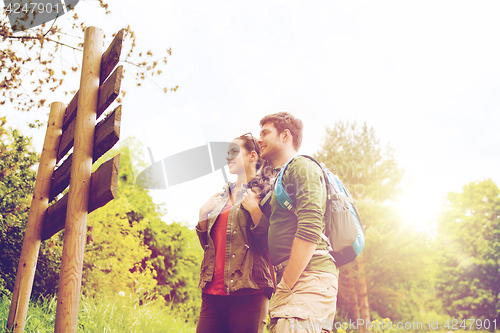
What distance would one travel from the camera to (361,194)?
22828 mm

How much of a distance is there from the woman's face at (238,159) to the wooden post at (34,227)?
5.03 ft

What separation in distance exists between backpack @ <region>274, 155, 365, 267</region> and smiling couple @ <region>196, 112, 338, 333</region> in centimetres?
5

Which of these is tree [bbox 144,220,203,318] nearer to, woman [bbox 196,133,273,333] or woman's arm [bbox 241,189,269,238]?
woman [bbox 196,133,273,333]

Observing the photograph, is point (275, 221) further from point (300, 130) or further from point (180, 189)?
point (180, 189)

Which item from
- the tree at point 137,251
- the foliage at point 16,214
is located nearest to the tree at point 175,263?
the tree at point 137,251

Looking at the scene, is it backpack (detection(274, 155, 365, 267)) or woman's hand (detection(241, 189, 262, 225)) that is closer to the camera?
backpack (detection(274, 155, 365, 267))

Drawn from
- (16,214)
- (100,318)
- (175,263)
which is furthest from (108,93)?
(175,263)

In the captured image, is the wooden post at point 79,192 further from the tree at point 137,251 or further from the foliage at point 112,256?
the foliage at point 112,256

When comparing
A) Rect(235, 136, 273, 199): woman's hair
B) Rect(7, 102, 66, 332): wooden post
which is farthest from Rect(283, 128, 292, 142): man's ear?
Rect(7, 102, 66, 332): wooden post

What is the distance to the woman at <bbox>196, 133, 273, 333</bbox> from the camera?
2.19 meters

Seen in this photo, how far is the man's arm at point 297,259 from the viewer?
1.70 meters

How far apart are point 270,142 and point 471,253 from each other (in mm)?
20738

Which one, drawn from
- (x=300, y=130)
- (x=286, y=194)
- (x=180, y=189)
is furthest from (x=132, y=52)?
(x=286, y=194)

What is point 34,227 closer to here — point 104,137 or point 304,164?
point 104,137
